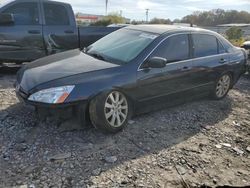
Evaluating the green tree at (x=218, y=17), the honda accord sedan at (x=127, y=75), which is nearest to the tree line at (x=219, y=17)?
the green tree at (x=218, y=17)

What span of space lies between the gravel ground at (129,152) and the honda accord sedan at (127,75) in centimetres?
32

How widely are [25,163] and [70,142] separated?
693 millimetres

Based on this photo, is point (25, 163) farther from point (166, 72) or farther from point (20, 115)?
point (166, 72)

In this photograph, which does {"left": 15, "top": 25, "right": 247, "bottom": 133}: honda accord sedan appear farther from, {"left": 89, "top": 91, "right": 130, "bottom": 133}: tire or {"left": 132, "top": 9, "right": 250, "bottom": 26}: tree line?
{"left": 132, "top": 9, "right": 250, "bottom": 26}: tree line

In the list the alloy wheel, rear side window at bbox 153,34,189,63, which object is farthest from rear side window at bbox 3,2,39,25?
the alloy wheel

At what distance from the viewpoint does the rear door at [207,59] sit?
5379mm

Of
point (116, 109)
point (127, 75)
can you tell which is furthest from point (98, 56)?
point (116, 109)

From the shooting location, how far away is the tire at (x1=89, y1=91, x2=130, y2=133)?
398 cm

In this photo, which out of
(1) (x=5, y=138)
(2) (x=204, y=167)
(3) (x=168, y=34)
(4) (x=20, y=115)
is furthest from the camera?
(3) (x=168, y=34)

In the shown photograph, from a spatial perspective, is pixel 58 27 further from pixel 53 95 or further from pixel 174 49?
pixel 53 95

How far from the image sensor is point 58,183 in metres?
3.12

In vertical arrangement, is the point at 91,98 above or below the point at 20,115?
above

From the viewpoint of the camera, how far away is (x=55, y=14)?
→ 7492 mm

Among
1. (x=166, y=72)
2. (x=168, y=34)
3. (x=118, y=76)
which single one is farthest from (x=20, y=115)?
(x=168, y=34)
